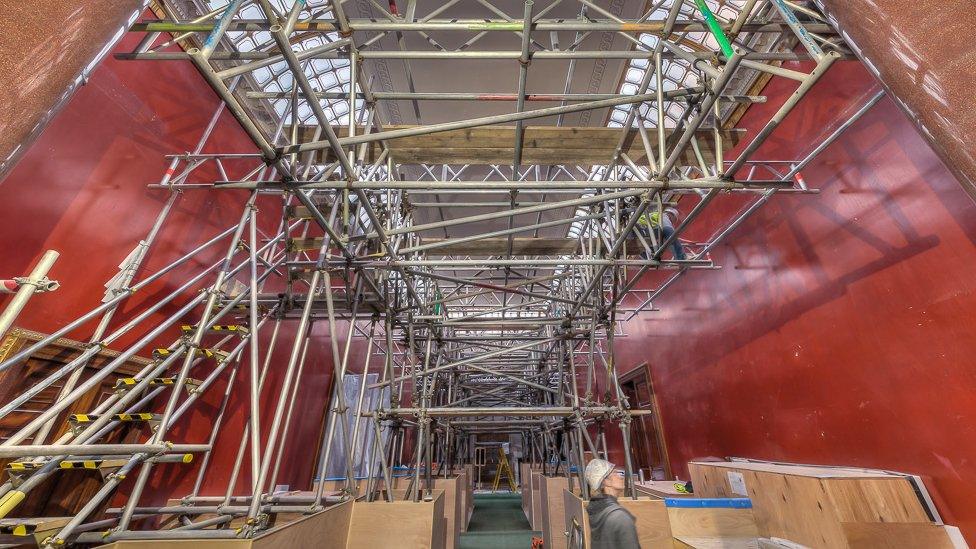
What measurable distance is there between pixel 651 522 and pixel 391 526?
2.70 m

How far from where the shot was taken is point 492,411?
15.6 feet

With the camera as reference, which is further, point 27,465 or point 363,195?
point 363,195

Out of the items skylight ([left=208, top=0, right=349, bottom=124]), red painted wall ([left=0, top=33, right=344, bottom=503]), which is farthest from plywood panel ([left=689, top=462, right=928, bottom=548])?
skylight ([left=208, top=0, right=349, bottom=124])

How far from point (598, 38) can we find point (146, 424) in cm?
987

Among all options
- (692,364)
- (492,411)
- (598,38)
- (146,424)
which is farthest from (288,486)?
(598,38)

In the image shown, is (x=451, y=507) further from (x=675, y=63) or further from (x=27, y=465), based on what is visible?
(x=675, y=63)

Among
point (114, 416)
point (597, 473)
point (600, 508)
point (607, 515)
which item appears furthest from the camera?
point (114, 416)

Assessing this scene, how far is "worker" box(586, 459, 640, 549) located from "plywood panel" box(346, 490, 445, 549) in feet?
5.39

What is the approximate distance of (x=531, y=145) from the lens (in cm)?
406

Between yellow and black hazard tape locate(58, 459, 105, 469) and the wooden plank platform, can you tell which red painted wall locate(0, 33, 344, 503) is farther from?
the wooden plank platform

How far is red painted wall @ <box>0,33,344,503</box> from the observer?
343 cm

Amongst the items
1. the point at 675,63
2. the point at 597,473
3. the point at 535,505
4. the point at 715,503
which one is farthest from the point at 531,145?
the point at 535,505

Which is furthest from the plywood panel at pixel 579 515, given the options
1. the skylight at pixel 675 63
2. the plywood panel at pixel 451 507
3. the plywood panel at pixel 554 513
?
the skylight at pixel 675 63

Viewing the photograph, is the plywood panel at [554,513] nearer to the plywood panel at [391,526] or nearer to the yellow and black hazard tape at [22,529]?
the plywood panel at [391,526]
